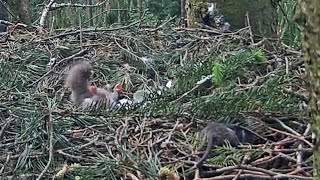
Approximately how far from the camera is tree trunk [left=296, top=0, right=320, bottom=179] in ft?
4.10

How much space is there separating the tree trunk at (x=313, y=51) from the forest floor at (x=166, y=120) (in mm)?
436

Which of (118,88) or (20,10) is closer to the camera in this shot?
(118,88)

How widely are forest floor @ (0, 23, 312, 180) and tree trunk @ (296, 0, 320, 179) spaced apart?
1.43 feet

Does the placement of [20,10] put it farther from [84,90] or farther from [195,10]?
[84,90]

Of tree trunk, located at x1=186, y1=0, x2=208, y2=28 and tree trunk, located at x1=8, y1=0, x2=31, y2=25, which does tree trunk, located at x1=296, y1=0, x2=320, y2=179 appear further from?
tree trunk, located at x1=8, y1=0, x2=31, y2=25

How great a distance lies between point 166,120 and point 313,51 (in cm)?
117

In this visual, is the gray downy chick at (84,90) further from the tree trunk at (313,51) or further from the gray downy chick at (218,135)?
the tree trunk at (313,51)

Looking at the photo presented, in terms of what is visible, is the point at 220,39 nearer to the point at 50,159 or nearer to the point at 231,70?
the point at 231,70

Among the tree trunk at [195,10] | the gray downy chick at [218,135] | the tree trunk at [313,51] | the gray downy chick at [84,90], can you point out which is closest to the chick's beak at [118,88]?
the gray downy chick at [84,90]

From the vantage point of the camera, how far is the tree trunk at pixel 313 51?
4.10ft

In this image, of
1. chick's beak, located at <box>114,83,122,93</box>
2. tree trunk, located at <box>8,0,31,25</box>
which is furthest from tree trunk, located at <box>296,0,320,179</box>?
tree trunk, located at <box>8,0,31,25</box>

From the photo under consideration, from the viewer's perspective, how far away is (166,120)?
2404 mm

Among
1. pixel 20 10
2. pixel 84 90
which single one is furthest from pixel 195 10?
pixel 20 10

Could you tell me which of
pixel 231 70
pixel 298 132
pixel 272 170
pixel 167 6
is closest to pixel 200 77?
pixel 231 70
